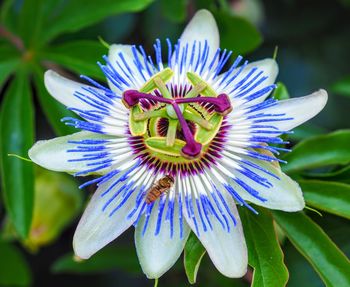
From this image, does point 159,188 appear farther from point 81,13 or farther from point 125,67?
point 81,13

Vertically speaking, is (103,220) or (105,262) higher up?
(103,220)

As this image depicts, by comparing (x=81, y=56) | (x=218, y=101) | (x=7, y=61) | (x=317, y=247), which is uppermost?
(x=7, y=61)

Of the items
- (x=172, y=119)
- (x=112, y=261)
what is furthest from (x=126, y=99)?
(x=112, y=261)

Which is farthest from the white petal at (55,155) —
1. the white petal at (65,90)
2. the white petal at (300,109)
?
the white petal at (300,109)

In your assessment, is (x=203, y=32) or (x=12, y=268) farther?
(x=12, y=268)

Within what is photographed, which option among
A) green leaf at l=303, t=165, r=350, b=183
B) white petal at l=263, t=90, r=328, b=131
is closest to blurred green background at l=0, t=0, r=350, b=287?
green leaf at l=303, t=165, r=350, b=183

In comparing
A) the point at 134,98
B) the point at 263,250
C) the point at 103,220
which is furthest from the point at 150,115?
the point at 263,250

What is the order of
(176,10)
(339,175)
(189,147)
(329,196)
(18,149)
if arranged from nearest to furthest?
1. (189,147)
2. (329,196)
3. (339,175)
4. (18,149)
5. (176,10)
